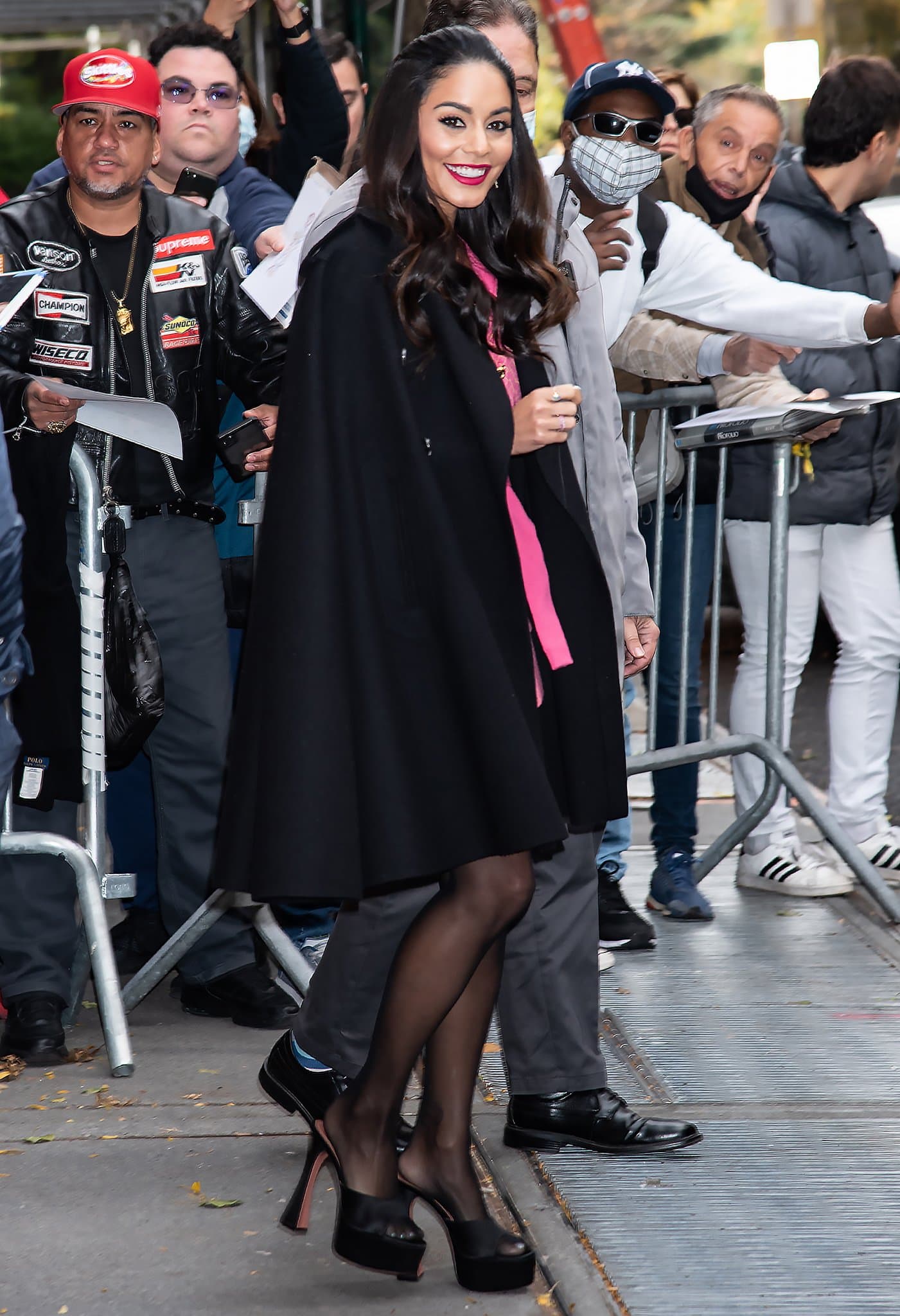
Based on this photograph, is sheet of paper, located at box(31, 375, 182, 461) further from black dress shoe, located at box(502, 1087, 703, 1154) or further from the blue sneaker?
the blue sneaker

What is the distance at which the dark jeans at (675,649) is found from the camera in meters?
5.48

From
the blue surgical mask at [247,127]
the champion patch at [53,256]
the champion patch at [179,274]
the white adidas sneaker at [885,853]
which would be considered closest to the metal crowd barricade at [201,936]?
the champion patch at [179,274]

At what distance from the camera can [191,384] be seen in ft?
14.7

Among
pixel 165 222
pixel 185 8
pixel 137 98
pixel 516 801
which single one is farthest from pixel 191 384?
pixel 185 8

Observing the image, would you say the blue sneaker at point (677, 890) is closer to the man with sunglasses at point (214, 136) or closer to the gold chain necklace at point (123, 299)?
the man with sunglasses at point (214, 136)

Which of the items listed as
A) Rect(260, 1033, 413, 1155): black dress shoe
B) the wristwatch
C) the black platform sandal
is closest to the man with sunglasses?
the wristwatch

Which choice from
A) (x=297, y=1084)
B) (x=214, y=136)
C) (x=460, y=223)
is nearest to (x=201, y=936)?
(x=297, y=1084)

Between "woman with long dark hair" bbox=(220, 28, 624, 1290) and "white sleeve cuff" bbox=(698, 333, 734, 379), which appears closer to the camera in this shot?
"woman with long dark hair" bbox=(220, 28, 624, 1290)

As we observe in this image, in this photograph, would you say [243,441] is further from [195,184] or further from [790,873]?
[790,873]

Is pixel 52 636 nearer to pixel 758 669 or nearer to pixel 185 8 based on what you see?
pixel 758 669

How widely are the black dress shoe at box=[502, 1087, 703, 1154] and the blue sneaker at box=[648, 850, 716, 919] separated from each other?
181 cm

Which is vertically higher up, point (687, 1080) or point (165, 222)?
point (165, 222)

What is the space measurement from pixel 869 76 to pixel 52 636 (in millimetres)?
3391

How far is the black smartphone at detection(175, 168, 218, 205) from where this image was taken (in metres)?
5.14
